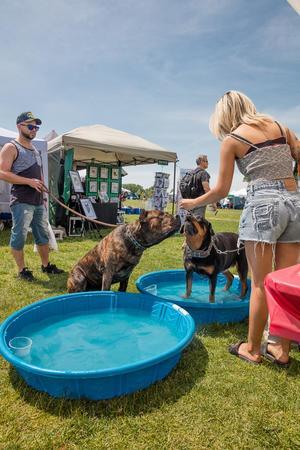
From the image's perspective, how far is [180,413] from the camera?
2051mm

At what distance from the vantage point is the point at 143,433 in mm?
1880

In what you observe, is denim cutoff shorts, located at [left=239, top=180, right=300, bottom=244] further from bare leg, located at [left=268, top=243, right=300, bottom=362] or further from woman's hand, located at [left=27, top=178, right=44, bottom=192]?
woman's hand, located at [left=27, top=178, right=44, bottom=192]

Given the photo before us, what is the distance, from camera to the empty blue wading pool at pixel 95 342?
2.07 meters

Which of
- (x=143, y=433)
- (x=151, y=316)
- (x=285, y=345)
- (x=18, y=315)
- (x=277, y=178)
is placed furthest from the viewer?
(x=151, y=316)

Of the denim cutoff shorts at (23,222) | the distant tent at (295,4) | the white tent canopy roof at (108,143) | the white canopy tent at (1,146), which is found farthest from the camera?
the white tent canopy roof at (108,143)

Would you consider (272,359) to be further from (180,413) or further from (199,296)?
(199,296)

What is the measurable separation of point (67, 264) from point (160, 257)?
6.67 feet

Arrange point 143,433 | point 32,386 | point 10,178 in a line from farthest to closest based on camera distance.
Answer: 1. point 10,178
2. point 32,386
3. point 143,433

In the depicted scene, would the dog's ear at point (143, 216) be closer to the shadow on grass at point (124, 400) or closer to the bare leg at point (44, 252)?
the shadow on grass at point (124, 400)

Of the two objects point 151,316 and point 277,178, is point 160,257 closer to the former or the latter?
point 151,316

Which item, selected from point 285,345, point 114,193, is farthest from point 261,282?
point 114,193

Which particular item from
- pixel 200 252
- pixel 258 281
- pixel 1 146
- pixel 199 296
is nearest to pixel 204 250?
pixel 200 252

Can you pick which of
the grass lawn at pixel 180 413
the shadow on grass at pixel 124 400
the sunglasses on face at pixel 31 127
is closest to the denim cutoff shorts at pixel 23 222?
the sunglasses on face at pixel 31 127

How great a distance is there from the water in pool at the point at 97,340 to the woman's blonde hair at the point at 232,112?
193 cm
